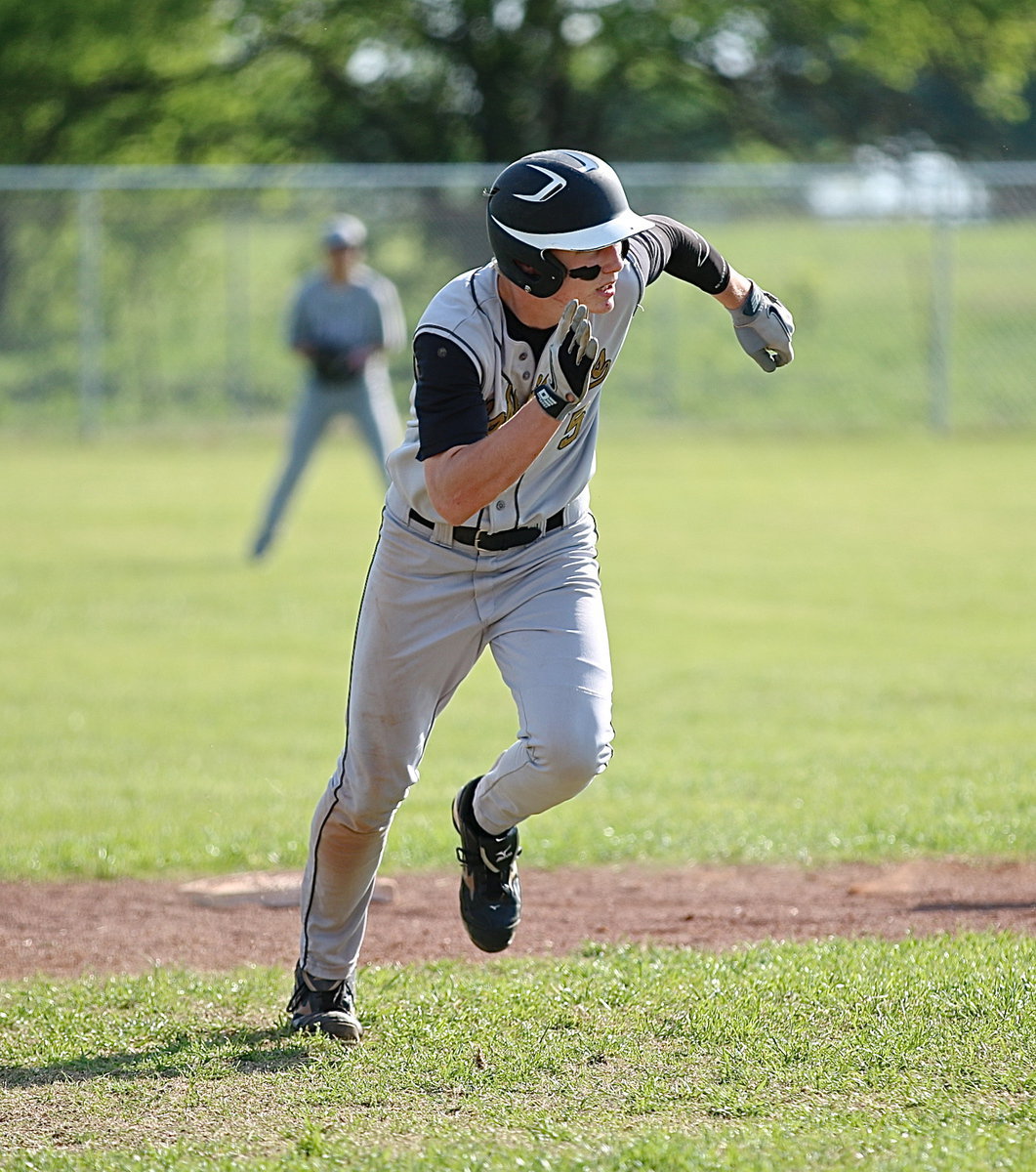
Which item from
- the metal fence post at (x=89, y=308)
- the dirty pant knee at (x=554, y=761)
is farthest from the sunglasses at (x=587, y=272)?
the metal fence post at (x=89, y=308)

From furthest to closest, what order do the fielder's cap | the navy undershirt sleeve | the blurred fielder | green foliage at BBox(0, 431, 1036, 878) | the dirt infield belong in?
the fielder's cap
the blurred fielder
green foliage at BBox(0, 431, 1036, 878)
the dirt infield
the navy undershirt sleeve

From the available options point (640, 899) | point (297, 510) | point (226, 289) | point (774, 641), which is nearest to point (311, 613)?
point (774, 641)

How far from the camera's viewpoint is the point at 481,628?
4398mm

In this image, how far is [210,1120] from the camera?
3881mm

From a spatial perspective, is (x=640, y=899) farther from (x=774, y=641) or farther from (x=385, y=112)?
(x=385, y=112)

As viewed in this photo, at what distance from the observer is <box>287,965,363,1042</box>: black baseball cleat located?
4.38m

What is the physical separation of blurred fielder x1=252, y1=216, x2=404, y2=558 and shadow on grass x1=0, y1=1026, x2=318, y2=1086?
8.88m

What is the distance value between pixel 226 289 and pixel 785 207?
7.89 meters

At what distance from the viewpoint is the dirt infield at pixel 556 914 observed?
5340 mm

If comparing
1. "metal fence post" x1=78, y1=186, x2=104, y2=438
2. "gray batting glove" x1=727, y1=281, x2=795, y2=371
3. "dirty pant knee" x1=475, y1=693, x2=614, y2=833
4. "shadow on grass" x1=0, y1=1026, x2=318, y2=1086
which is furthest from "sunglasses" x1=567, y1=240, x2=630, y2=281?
"metal fence post" x1=78, y1=186, x2=104, y2=438

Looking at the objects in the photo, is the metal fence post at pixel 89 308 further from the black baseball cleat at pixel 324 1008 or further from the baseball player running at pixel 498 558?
the black baseball cleat at pixel 324 1008

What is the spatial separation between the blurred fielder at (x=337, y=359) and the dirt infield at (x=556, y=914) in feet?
23.7

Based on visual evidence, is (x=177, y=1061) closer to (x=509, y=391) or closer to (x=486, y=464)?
(x=486, y=464)

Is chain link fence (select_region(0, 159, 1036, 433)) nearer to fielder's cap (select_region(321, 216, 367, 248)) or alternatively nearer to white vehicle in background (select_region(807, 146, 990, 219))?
white vehicle in background (select_region(807, 146, 990, 219))
